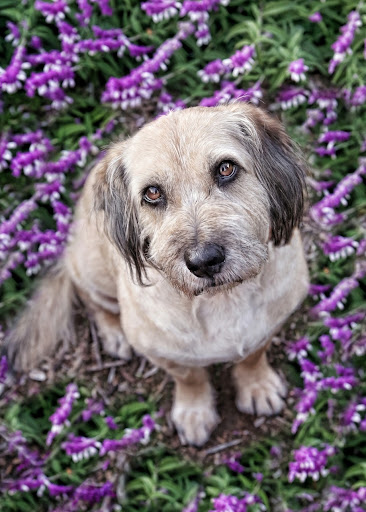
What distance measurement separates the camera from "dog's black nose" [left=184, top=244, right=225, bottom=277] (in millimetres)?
2129

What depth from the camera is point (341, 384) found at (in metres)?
3.30

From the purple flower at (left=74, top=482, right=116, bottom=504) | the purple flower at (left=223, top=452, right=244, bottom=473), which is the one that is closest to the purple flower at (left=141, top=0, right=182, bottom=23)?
the purple flower at (left=223, top=452, right=244, bottom=473)

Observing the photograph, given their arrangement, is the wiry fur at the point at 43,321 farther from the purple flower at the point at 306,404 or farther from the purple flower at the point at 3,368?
the purple flower at the point at 306,404

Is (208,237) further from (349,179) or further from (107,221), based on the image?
(349,179)

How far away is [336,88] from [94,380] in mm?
2245

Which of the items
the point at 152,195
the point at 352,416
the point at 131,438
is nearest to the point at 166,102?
the point at 152,195

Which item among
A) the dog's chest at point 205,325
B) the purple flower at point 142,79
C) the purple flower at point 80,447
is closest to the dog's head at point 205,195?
the dog's chest at point 205,325

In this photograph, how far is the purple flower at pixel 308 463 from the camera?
3156 millimetres

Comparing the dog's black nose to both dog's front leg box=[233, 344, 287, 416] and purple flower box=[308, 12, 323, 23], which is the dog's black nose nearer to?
dog's front leg box=[233, 344, 287, 416]

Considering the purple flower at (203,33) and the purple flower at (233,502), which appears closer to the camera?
the purple flower at (233,502)

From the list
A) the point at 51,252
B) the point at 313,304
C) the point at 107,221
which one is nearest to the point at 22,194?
the point at 51,252

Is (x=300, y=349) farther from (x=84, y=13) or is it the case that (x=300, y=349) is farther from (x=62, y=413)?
(x=84, y=13)

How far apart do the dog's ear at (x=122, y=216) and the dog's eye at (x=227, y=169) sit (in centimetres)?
38

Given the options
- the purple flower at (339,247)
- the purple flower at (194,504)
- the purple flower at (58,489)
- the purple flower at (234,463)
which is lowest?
the purple flower at (58,489)
